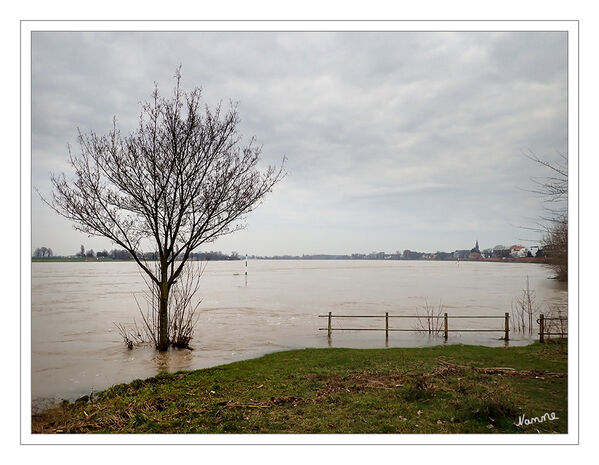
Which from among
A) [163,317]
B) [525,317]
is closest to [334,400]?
[163,317]

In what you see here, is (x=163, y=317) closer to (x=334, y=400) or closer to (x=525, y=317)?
(x=334, y=400)

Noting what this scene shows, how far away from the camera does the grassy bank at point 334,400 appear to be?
5.53 metres

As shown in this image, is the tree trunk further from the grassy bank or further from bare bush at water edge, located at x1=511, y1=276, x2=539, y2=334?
bare bush at water edge, located at x1=511, y1=276, x2=539, y2=334

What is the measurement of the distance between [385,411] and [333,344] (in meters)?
9.42

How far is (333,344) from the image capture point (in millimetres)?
15320

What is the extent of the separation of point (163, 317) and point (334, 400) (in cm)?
695

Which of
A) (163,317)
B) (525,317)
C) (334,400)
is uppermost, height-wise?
(163,317)

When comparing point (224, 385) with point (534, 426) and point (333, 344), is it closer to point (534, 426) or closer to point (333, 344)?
point (534, 426)

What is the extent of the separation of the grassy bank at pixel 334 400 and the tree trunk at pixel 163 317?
2585 mm

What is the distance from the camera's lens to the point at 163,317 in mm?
11859

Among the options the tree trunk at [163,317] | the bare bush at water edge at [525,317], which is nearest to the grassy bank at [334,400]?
the tree trunk at [163,317]
